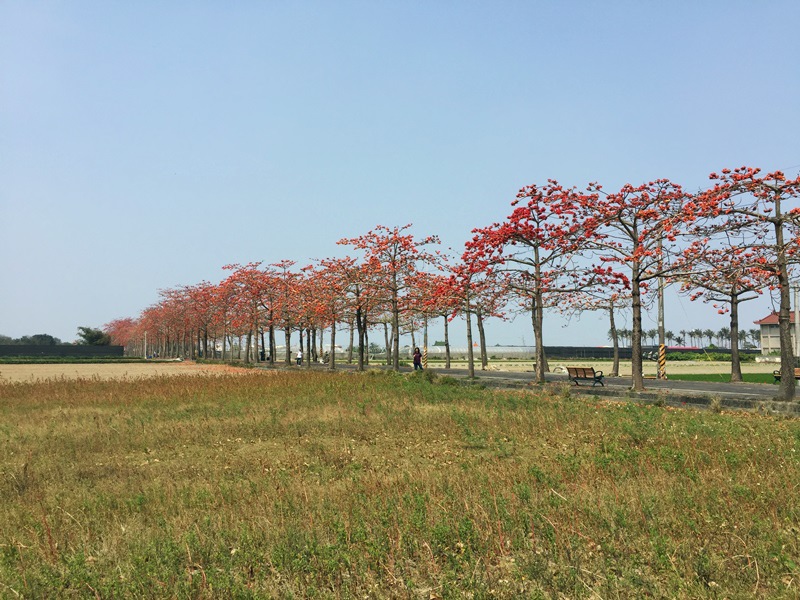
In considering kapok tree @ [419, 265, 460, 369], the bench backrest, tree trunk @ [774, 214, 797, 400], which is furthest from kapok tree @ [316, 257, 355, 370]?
tree trunk @ [774, 214, 797, 400]

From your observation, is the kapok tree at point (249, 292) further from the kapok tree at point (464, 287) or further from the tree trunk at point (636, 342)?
the tree trunk at point (636, 342)

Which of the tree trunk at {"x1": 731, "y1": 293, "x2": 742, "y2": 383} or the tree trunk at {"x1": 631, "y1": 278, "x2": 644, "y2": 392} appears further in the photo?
the tree trunk at {"x1": 731, "y1": 293, "x2": 742, "y2": 383}

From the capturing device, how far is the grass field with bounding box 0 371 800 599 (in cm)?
518

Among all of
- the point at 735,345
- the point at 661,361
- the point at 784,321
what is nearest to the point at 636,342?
the point at 784,321

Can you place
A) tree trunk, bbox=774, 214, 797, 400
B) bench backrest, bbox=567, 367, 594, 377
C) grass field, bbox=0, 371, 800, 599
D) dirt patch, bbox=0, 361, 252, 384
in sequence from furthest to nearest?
1. dirt patch, bbox=0, 361, 252, 384
2. bench backrest, bbox=567, 367, 594, 377
3. tree trunk, bbox=774, 214, 797, 400
4. grass field, bbox=0, 371, 800, 599

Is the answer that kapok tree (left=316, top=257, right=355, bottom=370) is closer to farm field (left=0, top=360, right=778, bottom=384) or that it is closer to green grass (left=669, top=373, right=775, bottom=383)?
farm field (left=0, top=360, right=778, bottom=384)

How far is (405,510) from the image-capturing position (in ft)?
22.4

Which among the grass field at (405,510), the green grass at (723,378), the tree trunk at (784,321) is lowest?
the green grass at (723,378)

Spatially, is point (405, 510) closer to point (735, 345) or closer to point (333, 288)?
point (735, 345)

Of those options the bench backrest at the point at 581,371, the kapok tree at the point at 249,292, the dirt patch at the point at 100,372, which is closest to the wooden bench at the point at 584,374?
the bench backrest at the point at 581,371

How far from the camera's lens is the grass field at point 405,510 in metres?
5.18

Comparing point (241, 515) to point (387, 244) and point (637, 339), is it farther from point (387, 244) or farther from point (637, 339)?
point (387, 244)

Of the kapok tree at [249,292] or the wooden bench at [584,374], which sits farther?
the kapok tree at [249,292]

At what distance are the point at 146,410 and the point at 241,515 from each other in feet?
37.9
